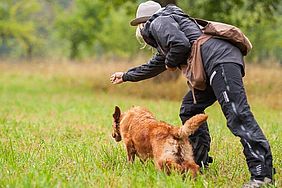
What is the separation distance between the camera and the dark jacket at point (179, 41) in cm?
468

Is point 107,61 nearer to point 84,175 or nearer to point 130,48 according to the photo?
point 84,175

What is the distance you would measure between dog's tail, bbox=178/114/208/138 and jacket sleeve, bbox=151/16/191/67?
1.89ft

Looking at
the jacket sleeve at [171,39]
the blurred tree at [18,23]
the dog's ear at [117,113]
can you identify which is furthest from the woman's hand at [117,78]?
the blurred tree at [18,23]

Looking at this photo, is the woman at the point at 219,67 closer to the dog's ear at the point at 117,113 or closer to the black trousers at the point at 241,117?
the black trousers at the point at 241,117

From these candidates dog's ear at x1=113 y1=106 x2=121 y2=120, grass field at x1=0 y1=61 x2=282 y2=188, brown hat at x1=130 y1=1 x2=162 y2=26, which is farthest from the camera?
dog's ear at x1=113 y1=106 x2=121 y2=120

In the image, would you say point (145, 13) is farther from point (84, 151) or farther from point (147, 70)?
point (84, 151)

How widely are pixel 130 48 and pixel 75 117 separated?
36.1 meters

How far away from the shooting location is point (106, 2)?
1888 cm

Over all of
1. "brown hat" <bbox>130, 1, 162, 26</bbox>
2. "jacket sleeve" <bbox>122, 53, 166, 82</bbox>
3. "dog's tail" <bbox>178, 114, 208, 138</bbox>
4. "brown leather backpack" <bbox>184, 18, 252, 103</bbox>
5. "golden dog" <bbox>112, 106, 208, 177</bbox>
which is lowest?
"golden dog" <bbox>112, 106, 208, 177</bbox>

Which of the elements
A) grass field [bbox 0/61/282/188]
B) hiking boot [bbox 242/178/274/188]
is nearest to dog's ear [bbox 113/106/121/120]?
grass field [bbox 0/61/282/188]

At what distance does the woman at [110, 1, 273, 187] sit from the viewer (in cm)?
447

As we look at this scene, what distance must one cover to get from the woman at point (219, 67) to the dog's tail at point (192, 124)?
221 mm

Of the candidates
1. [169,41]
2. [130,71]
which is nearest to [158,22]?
[169,41]

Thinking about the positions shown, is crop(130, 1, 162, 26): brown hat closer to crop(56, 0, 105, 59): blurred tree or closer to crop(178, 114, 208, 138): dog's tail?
crop(178, 114, 208, 138): dog's tail
